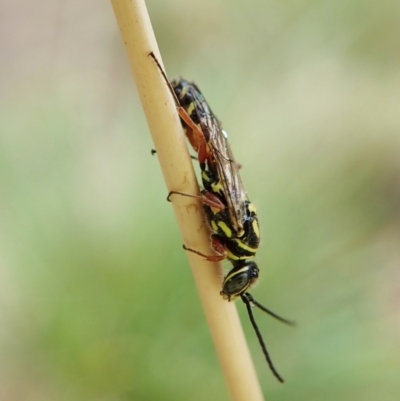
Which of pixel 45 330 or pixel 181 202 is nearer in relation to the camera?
pixel 181 202

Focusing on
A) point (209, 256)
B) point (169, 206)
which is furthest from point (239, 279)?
point (169, 206)

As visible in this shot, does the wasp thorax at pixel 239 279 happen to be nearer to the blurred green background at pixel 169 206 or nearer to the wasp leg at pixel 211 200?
the wasp leg at pixel 211 200

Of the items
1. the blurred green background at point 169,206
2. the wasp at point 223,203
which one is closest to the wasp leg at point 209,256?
the wasp at point 223,203

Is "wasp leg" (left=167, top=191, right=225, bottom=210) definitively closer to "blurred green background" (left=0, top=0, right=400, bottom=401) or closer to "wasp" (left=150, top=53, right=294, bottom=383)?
"wasp" (left=150, top=53, right=294, bottom=383)

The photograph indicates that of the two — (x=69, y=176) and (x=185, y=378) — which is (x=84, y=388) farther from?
(x=69, y=176)

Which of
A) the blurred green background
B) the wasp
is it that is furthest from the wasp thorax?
the blurred green background

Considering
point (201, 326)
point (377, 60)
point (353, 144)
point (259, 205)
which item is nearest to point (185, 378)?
point (201, 326)

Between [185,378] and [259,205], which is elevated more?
[259,205]
